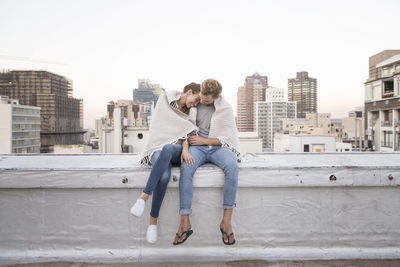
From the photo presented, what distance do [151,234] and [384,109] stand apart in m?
28.6

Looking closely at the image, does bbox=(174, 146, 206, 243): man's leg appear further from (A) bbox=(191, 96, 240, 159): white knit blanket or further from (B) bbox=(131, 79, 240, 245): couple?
(A) bbox=(191, 96, 240, 159): white knit blanket

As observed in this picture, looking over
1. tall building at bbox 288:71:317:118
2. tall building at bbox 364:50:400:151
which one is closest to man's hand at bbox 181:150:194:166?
tall building at bbox 364:50:400:151

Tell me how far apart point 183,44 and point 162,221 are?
45050 millimetres

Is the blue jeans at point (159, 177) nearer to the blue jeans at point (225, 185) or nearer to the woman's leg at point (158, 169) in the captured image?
the woman's leg at point (158, 169)

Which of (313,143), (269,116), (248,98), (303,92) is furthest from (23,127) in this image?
(303,92)

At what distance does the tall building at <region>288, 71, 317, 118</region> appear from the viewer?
12119 cm

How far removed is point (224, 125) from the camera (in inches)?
85.1

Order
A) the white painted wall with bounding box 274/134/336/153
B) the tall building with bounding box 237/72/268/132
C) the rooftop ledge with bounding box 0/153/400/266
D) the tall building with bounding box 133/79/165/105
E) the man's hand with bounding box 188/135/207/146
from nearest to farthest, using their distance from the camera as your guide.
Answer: the rooftop ledge with bounding box 0/153/400/266 < the man's hand with bounding box 188/135/207/146 < the white painted wall with bounding box 274/134/336/153 < the tall building with bounding box 133/79/165/105 < the tall building with bounding box 237/72/268/132

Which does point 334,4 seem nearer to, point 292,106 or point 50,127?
point 292,106

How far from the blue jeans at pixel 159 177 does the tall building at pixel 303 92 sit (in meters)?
124

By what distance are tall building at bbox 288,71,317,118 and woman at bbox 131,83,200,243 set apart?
4865 inches

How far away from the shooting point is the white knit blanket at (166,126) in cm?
207

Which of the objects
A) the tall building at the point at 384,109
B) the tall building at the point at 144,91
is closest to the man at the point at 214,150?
the tall building at the point at 384,109

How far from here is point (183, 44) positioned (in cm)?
4459
